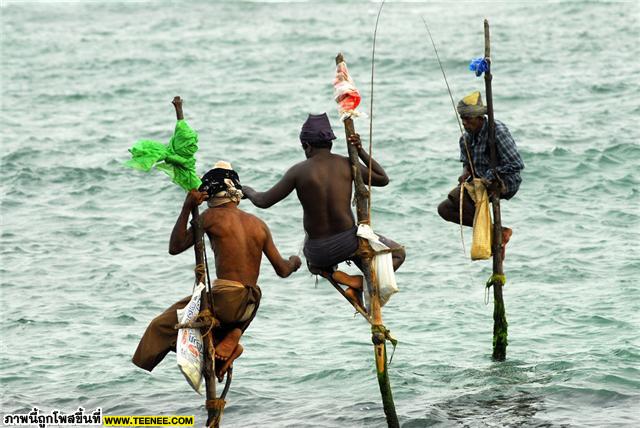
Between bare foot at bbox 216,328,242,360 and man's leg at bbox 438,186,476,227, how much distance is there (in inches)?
95.3

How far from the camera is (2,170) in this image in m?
21.4

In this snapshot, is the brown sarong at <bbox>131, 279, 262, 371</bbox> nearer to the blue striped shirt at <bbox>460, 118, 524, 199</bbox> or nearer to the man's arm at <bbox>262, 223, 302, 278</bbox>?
the man's arm at <bbox>262, 223, 302, 278</bbox>

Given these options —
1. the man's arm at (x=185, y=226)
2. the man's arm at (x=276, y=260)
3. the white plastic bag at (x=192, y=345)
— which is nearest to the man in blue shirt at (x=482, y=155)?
the man's arm at (x=276, y=260)

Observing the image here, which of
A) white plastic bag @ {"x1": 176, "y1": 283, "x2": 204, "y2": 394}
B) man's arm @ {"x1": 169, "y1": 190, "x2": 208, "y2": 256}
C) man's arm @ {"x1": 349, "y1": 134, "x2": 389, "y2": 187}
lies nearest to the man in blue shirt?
man's arm @ {"x1": 349, "y1": 134, "x2": 389, "y2": 187}

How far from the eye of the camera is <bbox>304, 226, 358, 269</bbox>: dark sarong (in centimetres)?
830

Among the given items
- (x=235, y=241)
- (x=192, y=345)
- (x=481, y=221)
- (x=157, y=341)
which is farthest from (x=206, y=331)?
(x=481, y=221)

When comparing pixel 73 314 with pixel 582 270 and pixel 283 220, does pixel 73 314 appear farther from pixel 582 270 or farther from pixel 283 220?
pixel 582 270

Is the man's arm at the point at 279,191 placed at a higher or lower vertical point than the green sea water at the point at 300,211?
higher

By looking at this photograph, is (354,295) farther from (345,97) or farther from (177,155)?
(177,155)

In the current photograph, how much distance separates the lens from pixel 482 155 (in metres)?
9.56

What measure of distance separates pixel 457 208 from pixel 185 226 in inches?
113

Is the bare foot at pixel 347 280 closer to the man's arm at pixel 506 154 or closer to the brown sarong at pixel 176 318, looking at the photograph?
the brown sarong at pixel 176 318

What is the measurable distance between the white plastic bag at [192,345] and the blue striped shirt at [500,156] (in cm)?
284

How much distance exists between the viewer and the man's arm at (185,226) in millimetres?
7797
